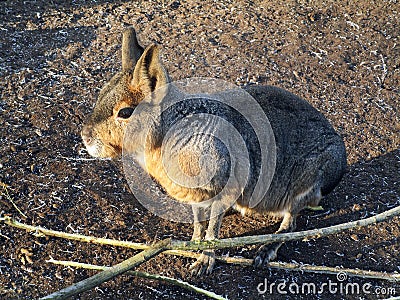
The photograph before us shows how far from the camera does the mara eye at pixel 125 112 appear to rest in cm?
360

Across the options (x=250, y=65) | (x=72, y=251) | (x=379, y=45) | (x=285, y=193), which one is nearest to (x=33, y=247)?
(x=72, y=251)

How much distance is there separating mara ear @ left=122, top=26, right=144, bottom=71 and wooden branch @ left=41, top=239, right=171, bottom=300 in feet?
3.86

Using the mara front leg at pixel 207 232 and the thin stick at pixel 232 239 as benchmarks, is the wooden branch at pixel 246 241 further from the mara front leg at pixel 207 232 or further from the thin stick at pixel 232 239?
the mara front leg at pixel 207 232

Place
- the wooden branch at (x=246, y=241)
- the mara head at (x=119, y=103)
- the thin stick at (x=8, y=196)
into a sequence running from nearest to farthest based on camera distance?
the wooden branch at (x=246, y=241) → the mara head at (x=119, y=103) → the thin stick at (x=8, y=196)

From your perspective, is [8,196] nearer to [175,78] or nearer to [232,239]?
[232,239]

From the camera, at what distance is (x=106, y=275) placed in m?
3.27

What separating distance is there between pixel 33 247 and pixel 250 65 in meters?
2.81

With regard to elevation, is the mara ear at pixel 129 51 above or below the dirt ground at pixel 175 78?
above

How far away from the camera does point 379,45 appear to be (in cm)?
603

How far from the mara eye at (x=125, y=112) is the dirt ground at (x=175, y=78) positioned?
87 centimetres

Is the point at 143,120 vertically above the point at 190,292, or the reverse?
the point at 143,120

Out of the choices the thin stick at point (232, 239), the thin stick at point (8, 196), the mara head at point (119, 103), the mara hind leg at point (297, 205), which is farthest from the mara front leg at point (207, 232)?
the thin stick at point (8, 196)

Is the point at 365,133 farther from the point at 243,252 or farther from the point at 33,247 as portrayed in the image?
the point at 33,247

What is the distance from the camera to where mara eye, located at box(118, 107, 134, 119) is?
360 cm
